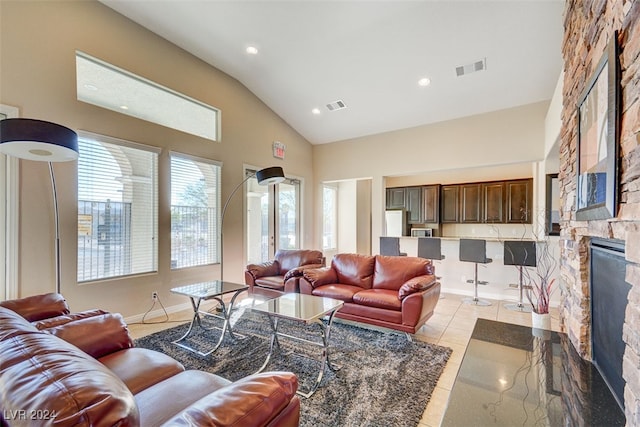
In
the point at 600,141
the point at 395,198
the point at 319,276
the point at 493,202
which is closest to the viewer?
the point at 600,141

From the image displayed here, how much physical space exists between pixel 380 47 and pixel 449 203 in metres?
3.94

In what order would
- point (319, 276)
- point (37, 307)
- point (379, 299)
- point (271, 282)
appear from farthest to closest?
point (271, 282) < point (319, 276) < point (379, 299) < point (37, 307)

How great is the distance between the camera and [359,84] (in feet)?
15.8

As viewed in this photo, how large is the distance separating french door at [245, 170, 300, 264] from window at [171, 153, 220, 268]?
72 centimetres

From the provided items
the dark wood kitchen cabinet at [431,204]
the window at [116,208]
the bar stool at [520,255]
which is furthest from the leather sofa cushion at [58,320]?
the dark wood kitchen cabinet at [431,204]

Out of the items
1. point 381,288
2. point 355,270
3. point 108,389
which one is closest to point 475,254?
point 381,288

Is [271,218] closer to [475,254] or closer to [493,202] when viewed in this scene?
[475,254]

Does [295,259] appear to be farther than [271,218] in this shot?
No

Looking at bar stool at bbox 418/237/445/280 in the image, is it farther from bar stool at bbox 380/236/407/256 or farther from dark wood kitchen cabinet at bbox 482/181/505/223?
dark wood kitchen cabinet at bbox 482/181/505/223

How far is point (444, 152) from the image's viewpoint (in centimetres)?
547

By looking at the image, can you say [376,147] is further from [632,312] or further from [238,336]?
[632,312]

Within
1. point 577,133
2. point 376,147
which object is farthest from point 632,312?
point 376,147

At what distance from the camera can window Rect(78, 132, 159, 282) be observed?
3.54 m

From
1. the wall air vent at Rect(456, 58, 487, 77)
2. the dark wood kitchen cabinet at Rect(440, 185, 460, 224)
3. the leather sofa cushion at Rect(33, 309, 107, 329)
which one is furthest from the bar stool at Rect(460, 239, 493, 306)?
the leather sofa cushion at Rect(33, 309, 107, 329)
